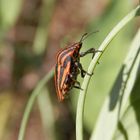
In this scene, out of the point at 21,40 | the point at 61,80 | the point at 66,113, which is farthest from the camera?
the point at 66,113

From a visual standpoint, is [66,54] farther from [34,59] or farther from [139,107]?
[34,59]

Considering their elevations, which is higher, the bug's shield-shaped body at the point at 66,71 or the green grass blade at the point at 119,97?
the bug's shield-shaped body at the point at 66,71

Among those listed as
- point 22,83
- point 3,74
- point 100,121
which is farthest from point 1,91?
point 100,121

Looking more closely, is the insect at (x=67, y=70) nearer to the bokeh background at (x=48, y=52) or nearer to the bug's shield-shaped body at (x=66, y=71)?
the bug's shield-shaped body at (x=66, y=71)

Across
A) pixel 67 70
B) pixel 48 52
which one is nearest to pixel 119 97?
pixel 67 70

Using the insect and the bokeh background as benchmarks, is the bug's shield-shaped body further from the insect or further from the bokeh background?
the bokeh background

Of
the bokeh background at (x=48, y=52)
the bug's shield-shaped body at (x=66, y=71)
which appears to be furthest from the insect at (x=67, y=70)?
the bokeh background at (x=48, y=52)
